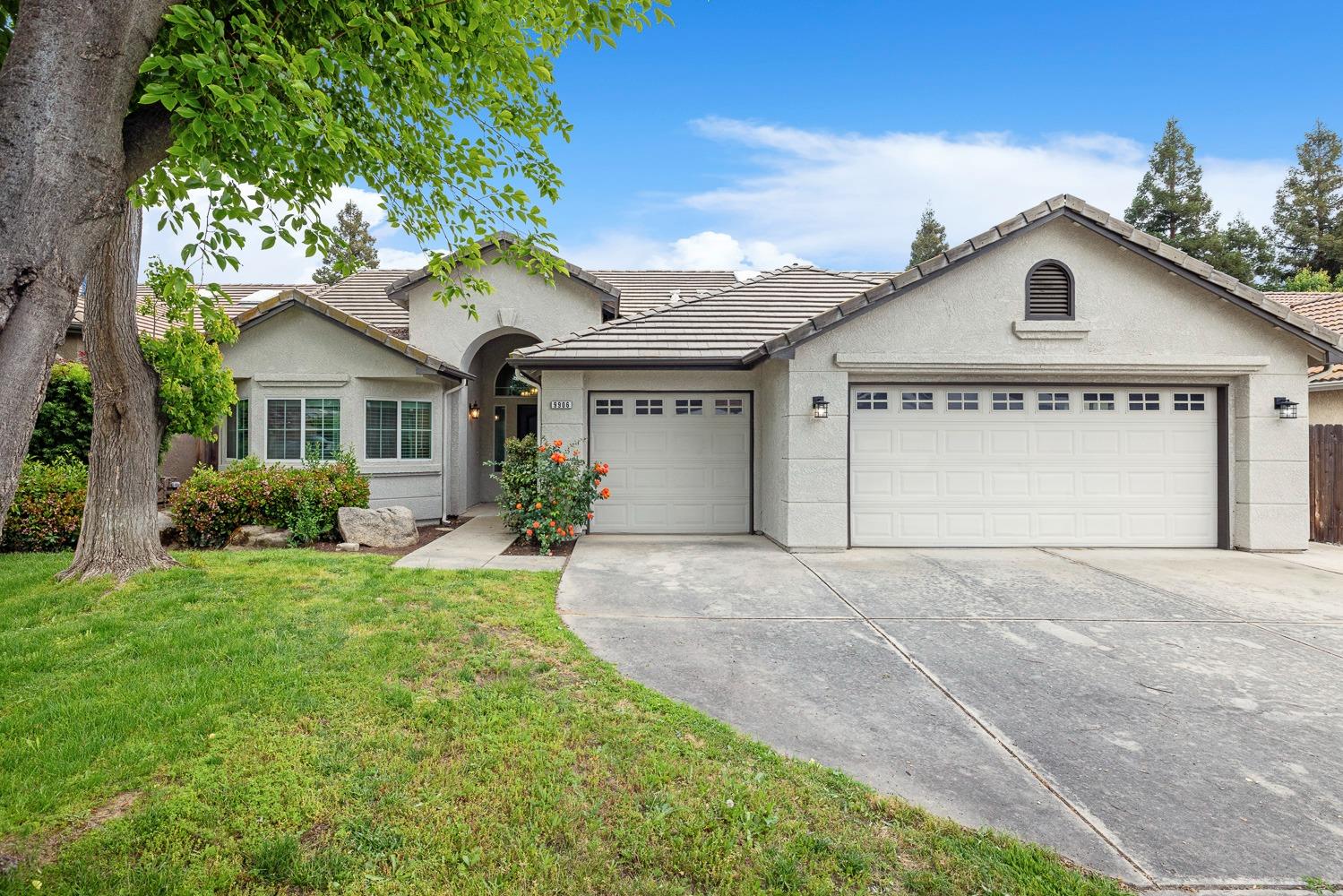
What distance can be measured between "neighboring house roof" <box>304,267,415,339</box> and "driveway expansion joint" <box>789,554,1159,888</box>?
12.4 m

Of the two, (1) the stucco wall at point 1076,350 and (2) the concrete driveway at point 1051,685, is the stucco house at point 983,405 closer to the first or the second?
(1) the stucco wall at point 1076,350

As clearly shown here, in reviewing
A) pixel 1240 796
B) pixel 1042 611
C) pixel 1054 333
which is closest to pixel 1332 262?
pixel 1054 333

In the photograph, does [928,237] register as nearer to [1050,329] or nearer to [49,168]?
[1050,329]

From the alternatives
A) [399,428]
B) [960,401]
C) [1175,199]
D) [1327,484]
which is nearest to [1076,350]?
[960,401]

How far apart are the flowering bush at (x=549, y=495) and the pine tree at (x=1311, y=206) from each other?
42.8m

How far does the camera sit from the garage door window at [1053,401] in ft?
29.8

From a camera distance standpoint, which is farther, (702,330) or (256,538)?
(702,330)

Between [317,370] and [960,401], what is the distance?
11.7 metres

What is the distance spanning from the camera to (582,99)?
32.8 ft

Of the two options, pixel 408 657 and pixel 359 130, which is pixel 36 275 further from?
pixel 408 657

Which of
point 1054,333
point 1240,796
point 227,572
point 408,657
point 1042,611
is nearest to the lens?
point 1240,796

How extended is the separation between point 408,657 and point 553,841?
→ 7.84 feet

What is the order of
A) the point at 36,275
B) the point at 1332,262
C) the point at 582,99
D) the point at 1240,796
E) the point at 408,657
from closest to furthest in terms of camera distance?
the point at 36,275
the point at 1240,796
the point at 408,657
the point at 582,99
the point at 1332,262

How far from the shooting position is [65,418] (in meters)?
9.45
